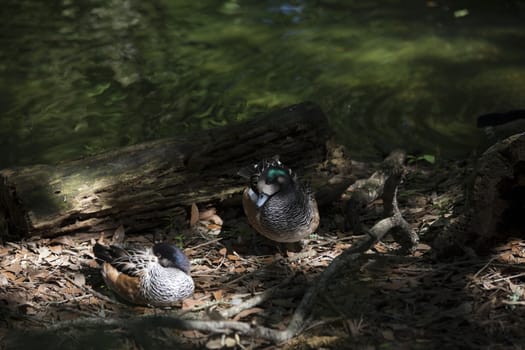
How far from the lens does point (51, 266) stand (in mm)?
5938

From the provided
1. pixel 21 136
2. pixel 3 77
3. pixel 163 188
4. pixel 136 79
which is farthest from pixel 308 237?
pixel 3 77

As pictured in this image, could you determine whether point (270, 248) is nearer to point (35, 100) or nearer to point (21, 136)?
point (21, 136)

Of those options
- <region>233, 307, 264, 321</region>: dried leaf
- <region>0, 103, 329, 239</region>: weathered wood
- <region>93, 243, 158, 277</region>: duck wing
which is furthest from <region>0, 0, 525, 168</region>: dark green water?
<region>233, 307, 264, 321</region>: dried leaf

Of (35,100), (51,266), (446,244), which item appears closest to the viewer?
(446,244)

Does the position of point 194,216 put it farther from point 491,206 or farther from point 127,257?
point 491,206

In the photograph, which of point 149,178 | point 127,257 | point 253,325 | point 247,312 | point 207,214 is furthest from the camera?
point 207,214

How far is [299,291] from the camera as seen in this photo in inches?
206

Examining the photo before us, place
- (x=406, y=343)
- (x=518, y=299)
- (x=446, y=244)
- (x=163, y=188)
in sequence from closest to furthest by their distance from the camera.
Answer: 1. (x=406, y=343)
2. (x=518, y=299)
3. (x=446, y=244)
4. (x=163, y=188)

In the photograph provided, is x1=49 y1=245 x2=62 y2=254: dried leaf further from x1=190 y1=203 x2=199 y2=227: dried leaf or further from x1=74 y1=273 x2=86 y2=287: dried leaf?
x1=190 y1=203 x2=199 y2=227: dried leaf

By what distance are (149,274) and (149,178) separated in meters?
1.29

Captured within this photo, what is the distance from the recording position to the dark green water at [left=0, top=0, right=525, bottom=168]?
9336 millimetres

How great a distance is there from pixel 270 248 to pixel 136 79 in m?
5.33

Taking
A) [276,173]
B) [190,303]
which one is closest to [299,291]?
[190,303]

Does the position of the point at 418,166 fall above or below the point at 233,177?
below
